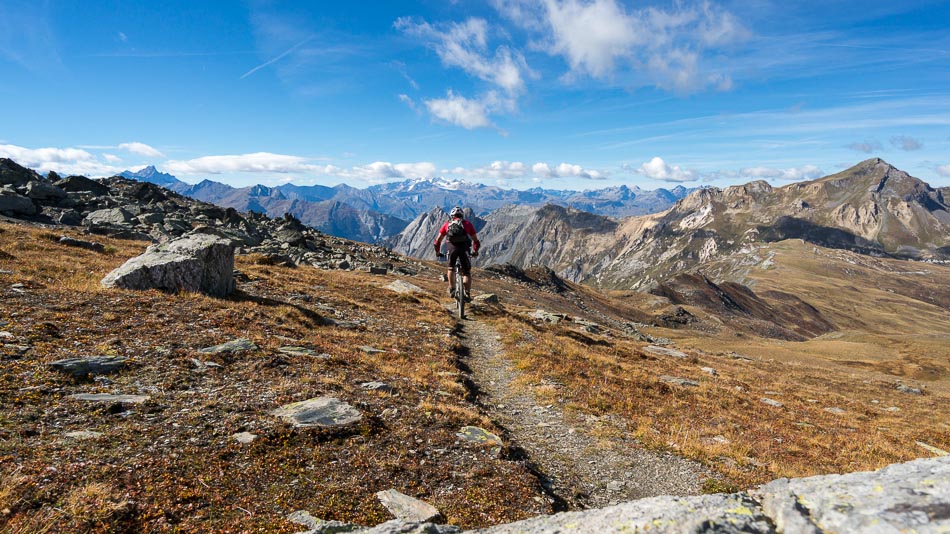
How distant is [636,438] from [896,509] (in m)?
8.97

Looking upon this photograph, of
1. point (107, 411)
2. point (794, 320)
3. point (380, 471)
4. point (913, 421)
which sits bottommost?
point (794, 320)

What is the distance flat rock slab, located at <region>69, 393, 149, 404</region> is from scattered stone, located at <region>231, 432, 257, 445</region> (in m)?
2.46

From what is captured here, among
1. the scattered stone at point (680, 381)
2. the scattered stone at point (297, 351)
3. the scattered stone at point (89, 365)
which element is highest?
the scattered stone at point (89, 365)

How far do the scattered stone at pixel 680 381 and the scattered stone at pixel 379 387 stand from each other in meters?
15.7

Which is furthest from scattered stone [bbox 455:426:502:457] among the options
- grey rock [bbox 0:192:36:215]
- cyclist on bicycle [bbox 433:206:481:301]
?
grey rock [bbox 0:192:36:215]

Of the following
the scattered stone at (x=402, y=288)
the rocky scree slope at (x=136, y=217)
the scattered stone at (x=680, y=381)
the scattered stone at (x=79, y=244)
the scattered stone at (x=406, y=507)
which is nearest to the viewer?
the scattered stone at (x=406, y=507)

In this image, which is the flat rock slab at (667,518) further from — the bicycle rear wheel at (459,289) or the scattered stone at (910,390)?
the scattered stone at (910,390)

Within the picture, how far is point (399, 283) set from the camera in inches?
1484

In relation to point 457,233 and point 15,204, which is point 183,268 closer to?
point 457,233

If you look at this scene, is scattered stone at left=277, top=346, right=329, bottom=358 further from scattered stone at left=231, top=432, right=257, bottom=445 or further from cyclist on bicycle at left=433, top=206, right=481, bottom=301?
cyclist on bicycle at left=433, top=206, right=481, bottom=301

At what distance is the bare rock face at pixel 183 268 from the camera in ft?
59.1

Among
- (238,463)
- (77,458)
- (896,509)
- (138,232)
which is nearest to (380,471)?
(238,463)

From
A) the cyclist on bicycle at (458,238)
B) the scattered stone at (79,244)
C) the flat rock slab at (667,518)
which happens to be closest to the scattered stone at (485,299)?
the cyclist on bicycle at (458,238)

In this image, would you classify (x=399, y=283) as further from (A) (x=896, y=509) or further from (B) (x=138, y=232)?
(A) (x=896, y=509)
